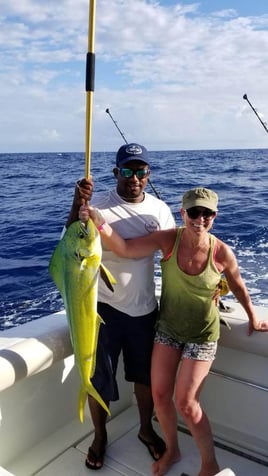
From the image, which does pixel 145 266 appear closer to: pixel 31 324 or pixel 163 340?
pixel 163 340

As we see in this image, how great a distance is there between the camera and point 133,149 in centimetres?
262

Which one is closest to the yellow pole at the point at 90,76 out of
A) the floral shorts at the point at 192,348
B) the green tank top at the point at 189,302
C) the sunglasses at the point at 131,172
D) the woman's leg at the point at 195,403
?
the sunglasses at the point at 131,172

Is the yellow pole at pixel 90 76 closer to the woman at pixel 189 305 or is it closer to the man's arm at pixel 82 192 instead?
the man's arm at pixel 82 192

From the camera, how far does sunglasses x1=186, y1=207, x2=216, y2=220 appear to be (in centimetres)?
244

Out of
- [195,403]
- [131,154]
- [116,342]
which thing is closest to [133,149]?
[131,154]

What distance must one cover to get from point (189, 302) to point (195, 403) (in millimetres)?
534

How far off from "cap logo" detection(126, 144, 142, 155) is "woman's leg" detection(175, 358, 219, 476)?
3.75ft

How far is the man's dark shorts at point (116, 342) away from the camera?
2.71m

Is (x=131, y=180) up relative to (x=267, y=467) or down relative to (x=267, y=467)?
up

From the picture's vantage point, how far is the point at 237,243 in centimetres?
873

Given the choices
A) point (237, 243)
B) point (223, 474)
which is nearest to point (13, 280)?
point (237, 243)

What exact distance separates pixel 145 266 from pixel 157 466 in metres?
1.17

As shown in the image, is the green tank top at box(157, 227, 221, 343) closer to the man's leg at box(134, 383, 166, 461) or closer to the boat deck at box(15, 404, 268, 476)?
the man's leg at box(134, 383, 166, 461)

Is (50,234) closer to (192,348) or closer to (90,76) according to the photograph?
(192,348)
